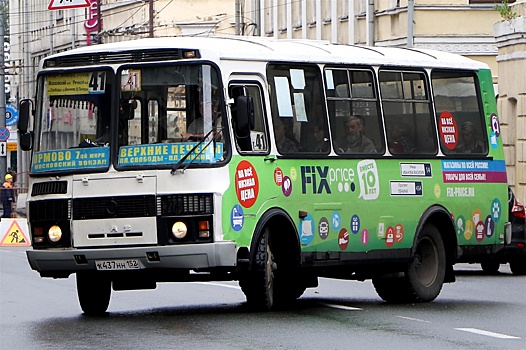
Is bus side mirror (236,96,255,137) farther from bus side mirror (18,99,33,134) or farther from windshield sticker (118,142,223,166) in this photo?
bus side mirror (18,99,33,134)

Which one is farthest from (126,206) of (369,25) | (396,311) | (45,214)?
(369,25)

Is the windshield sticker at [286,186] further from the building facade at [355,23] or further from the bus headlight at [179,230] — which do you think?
the building facade at [355,23]

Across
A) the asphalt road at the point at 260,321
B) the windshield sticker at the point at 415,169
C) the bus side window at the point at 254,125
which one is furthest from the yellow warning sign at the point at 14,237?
the bus side window at the point at 254,125

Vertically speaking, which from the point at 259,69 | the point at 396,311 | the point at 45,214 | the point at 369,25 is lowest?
the point at 396,311

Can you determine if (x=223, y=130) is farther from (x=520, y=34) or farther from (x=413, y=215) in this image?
(x=520, y=34)

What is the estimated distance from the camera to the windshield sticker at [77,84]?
15.9m

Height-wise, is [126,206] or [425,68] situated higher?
[425,68]

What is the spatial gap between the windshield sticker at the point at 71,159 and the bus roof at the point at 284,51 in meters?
0.99

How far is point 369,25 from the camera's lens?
47.2 meters

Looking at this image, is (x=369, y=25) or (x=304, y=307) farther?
(x=369, y=25)

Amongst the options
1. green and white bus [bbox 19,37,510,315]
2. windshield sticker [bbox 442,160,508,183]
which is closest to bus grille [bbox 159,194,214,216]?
green and white bus [bbox 19,37,510,315]

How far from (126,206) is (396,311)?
3.19 m

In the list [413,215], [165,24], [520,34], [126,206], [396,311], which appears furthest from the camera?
[165,24]

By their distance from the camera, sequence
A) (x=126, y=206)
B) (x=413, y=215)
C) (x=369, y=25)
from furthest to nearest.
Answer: (x=369, y=25), (x=413, y=215), (x=126, y=206)
